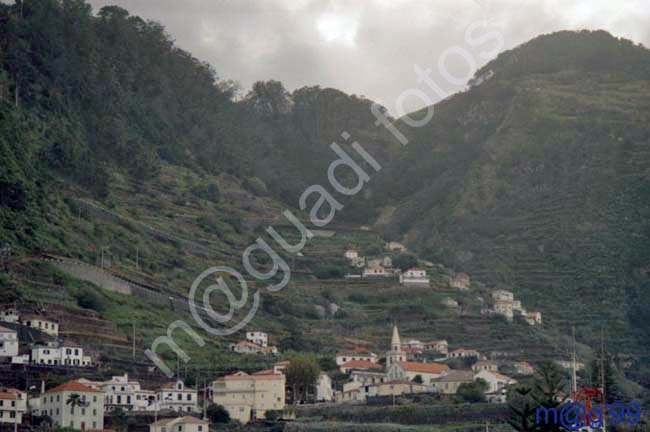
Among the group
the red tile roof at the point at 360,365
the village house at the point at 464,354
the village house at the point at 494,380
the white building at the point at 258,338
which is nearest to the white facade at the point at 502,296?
the village house at the point at 464,354

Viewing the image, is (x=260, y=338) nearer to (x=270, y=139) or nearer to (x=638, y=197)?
(x=638, y=197)

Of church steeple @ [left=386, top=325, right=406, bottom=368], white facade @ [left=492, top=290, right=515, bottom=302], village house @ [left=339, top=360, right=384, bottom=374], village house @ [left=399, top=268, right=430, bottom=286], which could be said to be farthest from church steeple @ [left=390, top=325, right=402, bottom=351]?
white facade @ [left=492, top=290, right=515, bottom=302]

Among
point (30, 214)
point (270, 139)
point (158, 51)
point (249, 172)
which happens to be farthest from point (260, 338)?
point (270, 139)

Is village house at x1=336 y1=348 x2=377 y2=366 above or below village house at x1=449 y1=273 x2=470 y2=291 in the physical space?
below

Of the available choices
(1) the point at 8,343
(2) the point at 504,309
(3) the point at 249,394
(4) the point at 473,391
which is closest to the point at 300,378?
(3) the point at 249,394

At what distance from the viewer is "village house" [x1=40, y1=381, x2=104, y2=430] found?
196 ft

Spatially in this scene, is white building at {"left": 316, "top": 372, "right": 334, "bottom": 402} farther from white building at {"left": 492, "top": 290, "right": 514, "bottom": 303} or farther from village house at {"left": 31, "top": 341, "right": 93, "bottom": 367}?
white building at {"left": 492, "top": 290, "right": 514, "bottom": 303}

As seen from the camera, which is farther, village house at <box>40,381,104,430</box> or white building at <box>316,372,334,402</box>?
white building at <box>316,372,334,402</box>

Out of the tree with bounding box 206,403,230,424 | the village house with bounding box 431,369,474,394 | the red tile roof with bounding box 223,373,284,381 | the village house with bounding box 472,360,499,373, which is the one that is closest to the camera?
the tree with bounding box 206,403,230,424

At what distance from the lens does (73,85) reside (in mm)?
111938

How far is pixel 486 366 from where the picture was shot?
8069 centimetres

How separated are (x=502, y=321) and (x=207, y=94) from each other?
53.5 m

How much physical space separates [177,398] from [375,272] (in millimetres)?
37596

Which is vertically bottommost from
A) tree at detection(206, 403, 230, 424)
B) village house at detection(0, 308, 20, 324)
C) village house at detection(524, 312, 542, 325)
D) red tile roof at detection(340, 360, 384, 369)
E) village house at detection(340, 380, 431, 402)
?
tree at detection(206, 403, 230, 424)
